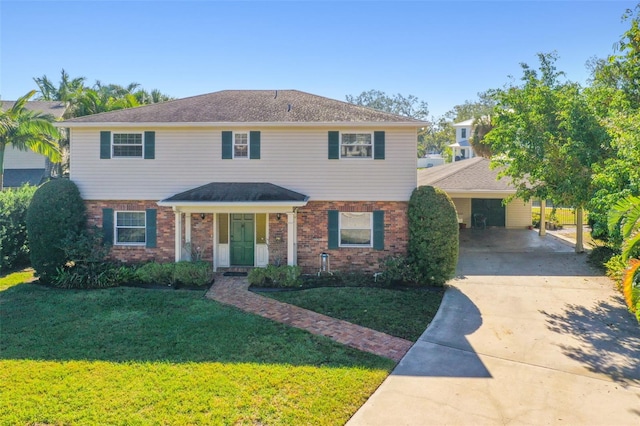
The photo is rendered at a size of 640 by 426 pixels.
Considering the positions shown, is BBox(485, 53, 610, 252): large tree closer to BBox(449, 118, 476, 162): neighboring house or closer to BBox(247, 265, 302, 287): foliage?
BBox(247, 265, 302, 287): foliage

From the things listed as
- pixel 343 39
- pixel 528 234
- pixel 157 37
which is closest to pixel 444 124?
pixel 528 234

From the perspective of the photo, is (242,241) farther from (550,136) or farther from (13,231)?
(550,136)

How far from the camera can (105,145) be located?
13664 mm

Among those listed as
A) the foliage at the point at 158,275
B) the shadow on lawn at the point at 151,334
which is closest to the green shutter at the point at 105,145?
the foliage at the point at 158,275

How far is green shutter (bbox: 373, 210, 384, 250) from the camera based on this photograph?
43.8 ft

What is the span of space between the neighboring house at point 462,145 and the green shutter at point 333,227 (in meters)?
38.5

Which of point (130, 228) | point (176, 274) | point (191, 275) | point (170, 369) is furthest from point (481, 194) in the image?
point (170, 369)

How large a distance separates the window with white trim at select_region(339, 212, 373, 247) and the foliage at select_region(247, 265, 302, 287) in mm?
2330

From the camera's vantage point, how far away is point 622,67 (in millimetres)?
11672

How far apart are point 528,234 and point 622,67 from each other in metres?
11.8

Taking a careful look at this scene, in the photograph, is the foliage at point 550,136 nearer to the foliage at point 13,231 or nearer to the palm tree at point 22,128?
the foliage at point 13,231

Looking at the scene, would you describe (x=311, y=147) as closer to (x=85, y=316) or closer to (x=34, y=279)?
(x=85, y=316)

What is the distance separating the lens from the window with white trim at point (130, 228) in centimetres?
1386

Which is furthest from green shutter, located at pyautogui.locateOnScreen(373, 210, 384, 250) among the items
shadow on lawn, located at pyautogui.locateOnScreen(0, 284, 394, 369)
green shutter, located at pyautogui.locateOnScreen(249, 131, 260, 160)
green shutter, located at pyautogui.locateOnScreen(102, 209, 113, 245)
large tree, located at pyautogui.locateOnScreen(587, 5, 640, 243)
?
green shutter, located at pyautogui.locateOnScreen(102, 209, 113, 245)
